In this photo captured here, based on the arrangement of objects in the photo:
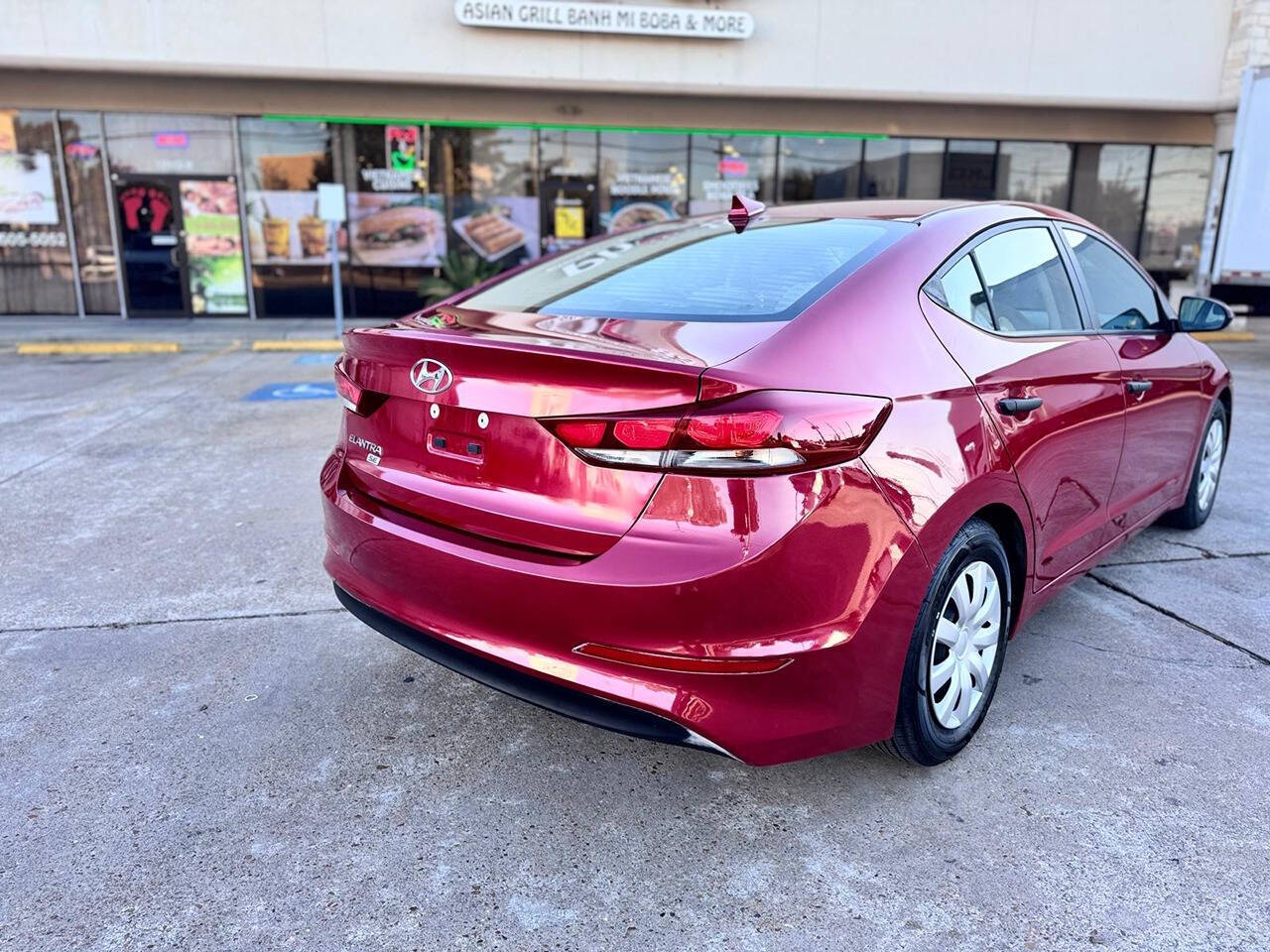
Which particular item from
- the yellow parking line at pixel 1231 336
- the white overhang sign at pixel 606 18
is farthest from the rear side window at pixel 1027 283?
the yellow parking line at pixel 1231 336

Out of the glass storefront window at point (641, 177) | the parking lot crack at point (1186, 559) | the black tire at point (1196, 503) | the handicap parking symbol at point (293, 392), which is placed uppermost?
the glass storefront window at point (641, 177)

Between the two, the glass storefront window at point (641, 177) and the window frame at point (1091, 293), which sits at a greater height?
the glass storefront window at point (641, 177)

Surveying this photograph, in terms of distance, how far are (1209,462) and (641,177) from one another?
12.8 meters

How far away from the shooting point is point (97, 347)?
498 inches

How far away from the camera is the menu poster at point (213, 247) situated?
608 inches

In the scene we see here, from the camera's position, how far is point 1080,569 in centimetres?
348

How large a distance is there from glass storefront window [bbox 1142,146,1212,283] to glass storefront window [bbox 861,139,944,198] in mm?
4492

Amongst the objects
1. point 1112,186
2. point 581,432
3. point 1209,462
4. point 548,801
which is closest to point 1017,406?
point 581,432

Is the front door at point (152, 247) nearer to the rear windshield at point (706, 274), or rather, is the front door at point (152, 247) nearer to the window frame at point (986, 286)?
the rear windshield at point (706, 274)

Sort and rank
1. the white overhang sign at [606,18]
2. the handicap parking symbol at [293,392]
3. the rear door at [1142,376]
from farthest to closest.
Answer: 1. the white overhang sign at [606,18]
2. the handicap parking symbol at [293,392]
3. the rear door at [1142,376]

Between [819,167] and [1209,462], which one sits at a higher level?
[819,167]

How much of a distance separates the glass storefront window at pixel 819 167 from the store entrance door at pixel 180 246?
30.8 ft

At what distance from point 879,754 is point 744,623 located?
974 mm

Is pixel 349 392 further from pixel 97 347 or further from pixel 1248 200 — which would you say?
pixel 1248 200
